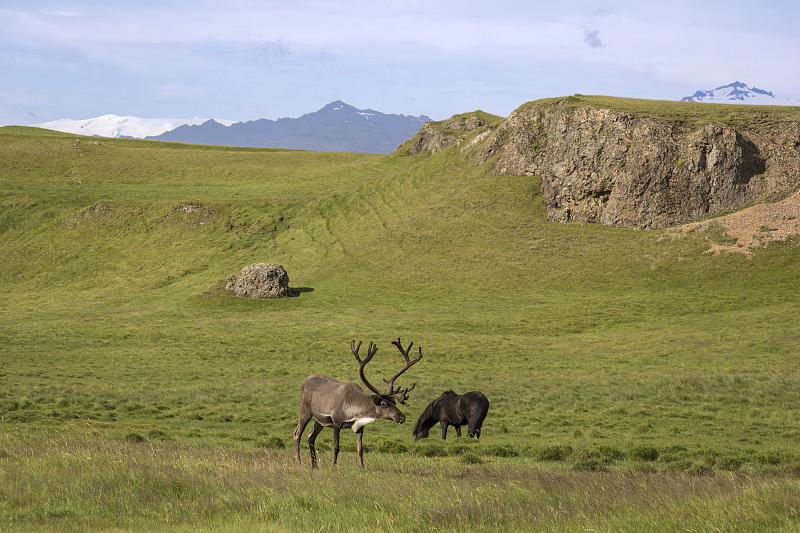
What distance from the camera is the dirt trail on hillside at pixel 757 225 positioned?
69.9 m

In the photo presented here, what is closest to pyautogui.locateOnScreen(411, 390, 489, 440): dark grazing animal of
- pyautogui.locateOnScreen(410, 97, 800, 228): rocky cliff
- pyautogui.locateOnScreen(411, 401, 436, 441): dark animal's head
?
pyautogui.locateOnScreen(411, 401, 436, 441): dark animal's head

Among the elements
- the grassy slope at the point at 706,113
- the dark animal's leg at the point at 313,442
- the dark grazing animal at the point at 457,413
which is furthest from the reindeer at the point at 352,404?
the grassy slope at the point at 706,113

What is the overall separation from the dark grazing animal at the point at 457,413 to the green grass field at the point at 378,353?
1.03m

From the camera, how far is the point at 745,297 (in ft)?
197

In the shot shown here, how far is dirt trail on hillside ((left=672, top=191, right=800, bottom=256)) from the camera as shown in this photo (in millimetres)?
69875

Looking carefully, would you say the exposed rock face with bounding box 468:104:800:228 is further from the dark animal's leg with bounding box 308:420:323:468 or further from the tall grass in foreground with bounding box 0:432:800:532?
the dark animal's leg with bounding box 308:420:323:468

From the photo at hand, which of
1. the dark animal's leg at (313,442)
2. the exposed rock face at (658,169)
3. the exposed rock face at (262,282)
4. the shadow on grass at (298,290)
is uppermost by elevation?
the exposed rock face at (658,169)

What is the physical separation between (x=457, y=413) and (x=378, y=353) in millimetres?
27085

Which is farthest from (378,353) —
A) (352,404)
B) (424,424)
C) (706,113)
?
(706,113)

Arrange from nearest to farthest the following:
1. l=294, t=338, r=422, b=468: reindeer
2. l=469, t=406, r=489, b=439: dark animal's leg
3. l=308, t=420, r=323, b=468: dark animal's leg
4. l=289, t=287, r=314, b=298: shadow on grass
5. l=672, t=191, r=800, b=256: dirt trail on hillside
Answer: l=294, t=338, r=422, b=468: reindeer → l=308, t=420, r=323, b=468: dark animal's leg → l=469, t=406, r=489, b=439: dark animal's leg → l=672, t=191, r=800, b=256: dirt trail on hillside → l=289, t=287, r=314, b=298: shadow on grass

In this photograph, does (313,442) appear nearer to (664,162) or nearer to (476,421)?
(476,421)

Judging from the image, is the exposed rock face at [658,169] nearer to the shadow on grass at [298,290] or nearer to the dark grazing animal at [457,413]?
the shadow on grass at [298,290]

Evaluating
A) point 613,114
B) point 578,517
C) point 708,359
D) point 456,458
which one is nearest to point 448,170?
point 613,114

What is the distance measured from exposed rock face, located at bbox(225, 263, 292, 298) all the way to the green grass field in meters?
1.82
